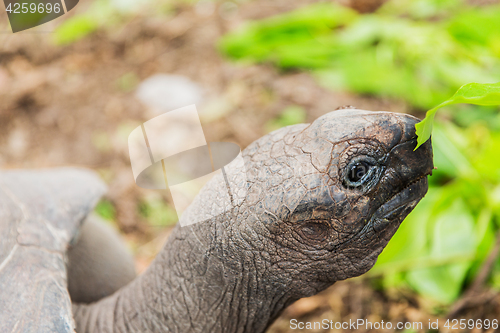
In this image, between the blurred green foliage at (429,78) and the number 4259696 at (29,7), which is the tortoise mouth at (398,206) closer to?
the blurred green foliage at (429,78)

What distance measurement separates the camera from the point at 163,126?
12.7 feet

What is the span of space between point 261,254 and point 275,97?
297 centimetres

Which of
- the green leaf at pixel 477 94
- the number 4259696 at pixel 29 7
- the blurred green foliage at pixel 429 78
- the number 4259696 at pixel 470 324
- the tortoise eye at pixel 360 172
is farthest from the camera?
the number 4259696 at pixel 29 7

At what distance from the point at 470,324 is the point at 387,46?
10.4 feet

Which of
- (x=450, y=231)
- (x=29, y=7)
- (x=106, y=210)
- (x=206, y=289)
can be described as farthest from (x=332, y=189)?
(x=29, y=7)

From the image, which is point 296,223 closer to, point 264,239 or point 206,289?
point 264,239

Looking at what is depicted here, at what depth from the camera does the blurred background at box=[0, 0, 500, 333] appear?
97.2 inches

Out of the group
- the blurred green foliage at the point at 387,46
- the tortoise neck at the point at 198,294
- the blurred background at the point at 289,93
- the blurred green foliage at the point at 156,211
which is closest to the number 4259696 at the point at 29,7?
the blurred background at the point at 289,93

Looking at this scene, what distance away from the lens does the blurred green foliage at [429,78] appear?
242cm

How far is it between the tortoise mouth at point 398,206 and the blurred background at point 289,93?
1.14 meters

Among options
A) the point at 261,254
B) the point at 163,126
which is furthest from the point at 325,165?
the point at 163,126

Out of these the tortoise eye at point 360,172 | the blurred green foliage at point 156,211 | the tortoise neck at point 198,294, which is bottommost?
the blurred green foliage at point 156,211

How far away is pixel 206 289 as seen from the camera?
4.78 ft

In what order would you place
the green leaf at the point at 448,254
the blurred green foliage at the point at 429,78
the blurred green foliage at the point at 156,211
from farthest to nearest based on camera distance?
the blurred green foliage at the point at 156,211 → the blurred green foliage at the point at 429,78 → the green leaf at the point at 448,254
